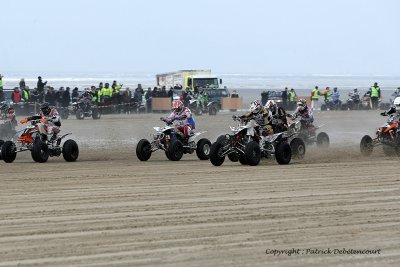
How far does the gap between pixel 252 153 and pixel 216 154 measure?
78cm

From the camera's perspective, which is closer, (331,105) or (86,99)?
(86,99)

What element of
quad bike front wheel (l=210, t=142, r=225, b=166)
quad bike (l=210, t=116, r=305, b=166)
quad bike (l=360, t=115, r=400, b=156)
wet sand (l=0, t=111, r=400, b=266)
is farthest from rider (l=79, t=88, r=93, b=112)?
quad bike front wheel (l=210, t=142, r=225, b=166)

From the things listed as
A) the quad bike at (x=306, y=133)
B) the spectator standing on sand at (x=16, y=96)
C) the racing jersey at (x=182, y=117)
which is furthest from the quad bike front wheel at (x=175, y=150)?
the spectator standing on sand at (x=16, y=96)

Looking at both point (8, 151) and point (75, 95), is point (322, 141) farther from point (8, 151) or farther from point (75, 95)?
point (75, 95)

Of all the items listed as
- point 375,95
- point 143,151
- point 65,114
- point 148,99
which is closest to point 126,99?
point 148,99

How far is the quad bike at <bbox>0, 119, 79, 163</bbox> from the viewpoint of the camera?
2344cm

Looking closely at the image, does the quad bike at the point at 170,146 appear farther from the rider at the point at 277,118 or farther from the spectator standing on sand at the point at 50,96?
the spectator standing on sand at the point at 50,96

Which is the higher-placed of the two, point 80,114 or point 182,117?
point 182,117

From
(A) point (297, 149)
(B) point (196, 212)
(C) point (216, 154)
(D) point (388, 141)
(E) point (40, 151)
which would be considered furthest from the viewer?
(D) point (388, 141)

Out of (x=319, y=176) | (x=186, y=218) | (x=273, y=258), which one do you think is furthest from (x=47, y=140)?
(x=273, y=258)

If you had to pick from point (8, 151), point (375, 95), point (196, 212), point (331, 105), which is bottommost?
point (331, 105)

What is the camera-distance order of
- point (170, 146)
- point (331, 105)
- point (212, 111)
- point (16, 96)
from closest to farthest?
point (170, 146) → point (16, 96) → point (212, 111) → point (331, 105)

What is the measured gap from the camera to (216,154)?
21.2 m

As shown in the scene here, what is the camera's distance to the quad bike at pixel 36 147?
23438 millimetres
